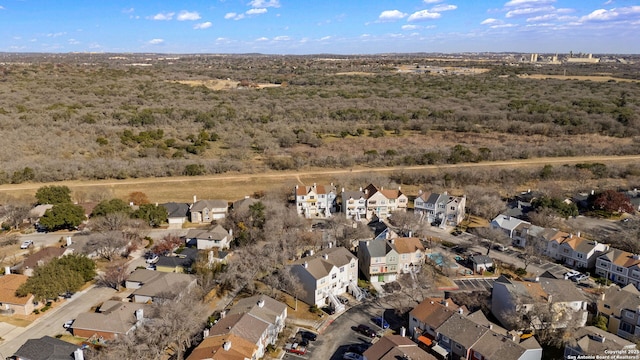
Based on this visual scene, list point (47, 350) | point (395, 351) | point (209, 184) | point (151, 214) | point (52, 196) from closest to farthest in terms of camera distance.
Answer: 1. point (395, 351)
2. point (47, 350)
3. point (151, 214)
4. point (52, 196)
5. point (209, 184)

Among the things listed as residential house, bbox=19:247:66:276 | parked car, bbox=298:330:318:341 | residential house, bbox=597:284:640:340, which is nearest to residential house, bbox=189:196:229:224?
residential house, bbox=19:247:66:276

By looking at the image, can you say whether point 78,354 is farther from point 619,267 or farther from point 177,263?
point 619,267

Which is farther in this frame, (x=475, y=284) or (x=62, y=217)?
(x=62, y=217)

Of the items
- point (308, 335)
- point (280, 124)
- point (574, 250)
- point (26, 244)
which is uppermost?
point (280, 124)

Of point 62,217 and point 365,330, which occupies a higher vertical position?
point 62,217

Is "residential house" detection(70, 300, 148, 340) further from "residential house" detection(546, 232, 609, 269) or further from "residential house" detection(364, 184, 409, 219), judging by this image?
"residential house" detection(546, 232, 609, 269)

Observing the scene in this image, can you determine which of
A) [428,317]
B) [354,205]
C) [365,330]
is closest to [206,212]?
[354,205]

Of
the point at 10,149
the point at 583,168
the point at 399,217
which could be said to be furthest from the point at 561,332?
the point at 10,149

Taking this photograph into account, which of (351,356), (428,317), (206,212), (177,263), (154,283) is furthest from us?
(206,212)
